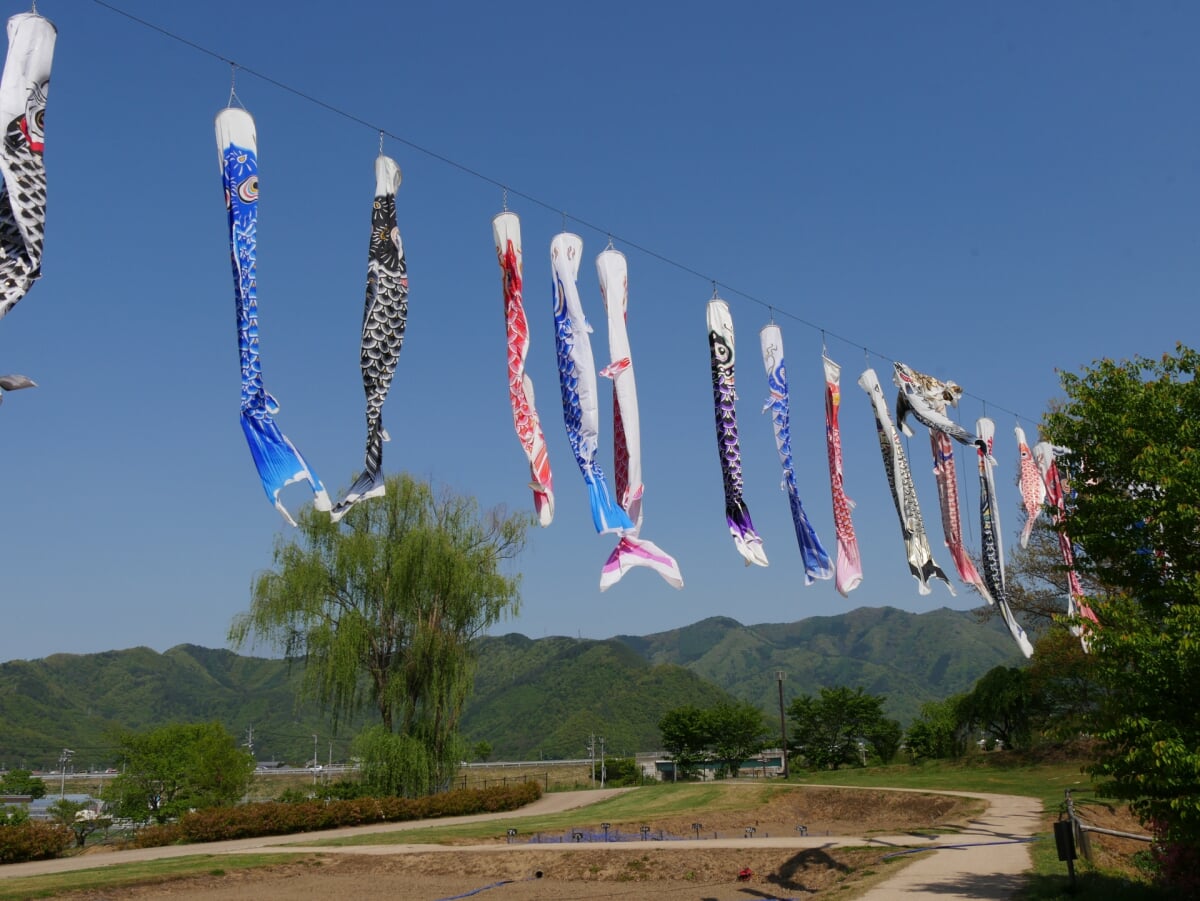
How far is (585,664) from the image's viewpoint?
197 m

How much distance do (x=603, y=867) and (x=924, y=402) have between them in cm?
1004

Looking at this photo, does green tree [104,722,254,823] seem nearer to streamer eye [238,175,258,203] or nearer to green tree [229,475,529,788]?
green tree [229,475,529,788]

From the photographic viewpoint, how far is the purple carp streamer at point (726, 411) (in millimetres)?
12992

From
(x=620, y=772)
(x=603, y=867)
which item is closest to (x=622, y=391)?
(x=603, y=867)

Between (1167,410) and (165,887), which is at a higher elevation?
(1167,410)

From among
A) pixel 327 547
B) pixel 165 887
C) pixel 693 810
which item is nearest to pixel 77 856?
pixel 165 887

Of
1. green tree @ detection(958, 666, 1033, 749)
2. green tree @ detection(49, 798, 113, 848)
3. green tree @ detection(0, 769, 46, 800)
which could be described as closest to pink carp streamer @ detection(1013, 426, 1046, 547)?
green tree @ detection(958, 666, 1033, 749)

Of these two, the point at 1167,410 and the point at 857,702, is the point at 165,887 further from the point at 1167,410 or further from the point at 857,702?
the point at 857,702

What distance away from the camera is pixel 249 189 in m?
9.16

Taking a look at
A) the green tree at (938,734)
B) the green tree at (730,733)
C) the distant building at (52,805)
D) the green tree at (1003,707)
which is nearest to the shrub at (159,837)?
the distant building at (52,805)

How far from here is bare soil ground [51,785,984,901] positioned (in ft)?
51.6

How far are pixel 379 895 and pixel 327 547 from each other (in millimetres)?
15804

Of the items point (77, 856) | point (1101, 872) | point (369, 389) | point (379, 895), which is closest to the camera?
point (369, 389)

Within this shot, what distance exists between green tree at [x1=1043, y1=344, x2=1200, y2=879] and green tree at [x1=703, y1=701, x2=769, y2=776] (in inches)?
1541
